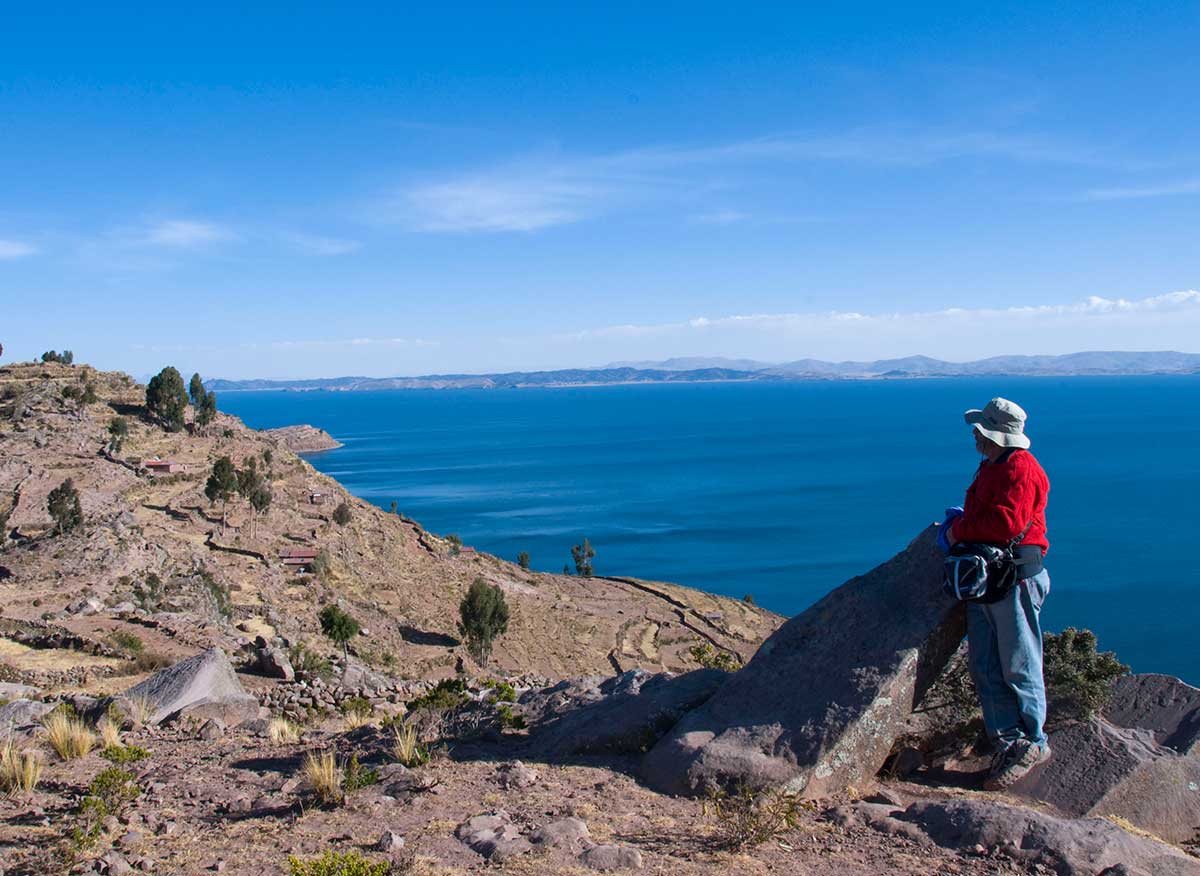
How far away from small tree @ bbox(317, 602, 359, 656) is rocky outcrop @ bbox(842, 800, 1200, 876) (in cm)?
2342

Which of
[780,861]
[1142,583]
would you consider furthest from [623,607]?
[780,861]

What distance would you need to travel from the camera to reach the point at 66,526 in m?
29.5

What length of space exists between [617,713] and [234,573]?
28346mm

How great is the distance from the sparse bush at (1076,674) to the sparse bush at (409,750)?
16.5 ft

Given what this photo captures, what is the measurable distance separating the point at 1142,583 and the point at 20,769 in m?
66.3

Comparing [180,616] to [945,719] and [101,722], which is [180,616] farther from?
[945,719]

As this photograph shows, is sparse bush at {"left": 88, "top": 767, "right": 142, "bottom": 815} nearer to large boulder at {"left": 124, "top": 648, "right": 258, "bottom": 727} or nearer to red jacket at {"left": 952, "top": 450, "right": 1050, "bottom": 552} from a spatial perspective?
large boulder at {"left": 124, "top": 648, "right": 258, "bottom": 727}

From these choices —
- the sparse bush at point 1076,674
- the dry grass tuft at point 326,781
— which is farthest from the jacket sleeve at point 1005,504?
the dry grass tuft at point 326,781

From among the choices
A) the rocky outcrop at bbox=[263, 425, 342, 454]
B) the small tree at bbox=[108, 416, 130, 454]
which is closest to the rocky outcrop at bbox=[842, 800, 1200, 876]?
the small tree at bbox=[108, 416, 130, 454]

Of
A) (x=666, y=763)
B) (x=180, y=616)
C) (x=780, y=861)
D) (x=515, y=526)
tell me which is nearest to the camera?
(x=780, y=861)

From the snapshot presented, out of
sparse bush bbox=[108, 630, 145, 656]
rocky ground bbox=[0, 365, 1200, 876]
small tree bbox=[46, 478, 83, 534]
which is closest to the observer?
rocky ground bbox=[0, 365, 1200, 876]

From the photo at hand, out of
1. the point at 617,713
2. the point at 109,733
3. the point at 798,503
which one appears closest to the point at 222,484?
the point at 109,733

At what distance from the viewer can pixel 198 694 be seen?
1077 centimetres

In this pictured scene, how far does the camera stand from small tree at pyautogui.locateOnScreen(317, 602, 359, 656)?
89.5 ft
